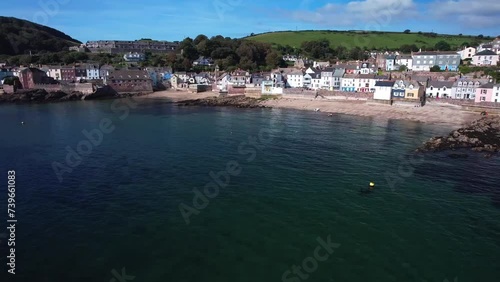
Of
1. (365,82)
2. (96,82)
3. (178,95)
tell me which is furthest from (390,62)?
(96,82)

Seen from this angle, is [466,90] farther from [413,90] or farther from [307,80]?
[307,80]

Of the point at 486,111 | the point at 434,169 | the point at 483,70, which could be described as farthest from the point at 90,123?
the point at 483,70

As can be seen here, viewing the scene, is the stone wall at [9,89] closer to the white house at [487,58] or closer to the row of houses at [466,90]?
the row of houses at [466,90]

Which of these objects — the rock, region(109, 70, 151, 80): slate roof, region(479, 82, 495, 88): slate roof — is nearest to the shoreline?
region(109, 70, 151, 80): slate roof

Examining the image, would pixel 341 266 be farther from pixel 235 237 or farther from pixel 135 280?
pixel 135 280

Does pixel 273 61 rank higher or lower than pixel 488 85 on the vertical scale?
higher

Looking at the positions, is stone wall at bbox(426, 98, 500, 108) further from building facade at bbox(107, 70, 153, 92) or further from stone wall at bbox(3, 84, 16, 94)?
stone wall at bbox(3, 84, 16, 94)

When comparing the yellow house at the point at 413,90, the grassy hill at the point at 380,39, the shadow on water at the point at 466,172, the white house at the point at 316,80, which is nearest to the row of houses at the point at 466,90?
the yellow house at the point at 413,90

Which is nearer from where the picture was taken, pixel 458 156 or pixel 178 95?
pixel 458 156
